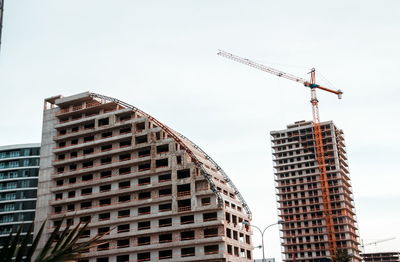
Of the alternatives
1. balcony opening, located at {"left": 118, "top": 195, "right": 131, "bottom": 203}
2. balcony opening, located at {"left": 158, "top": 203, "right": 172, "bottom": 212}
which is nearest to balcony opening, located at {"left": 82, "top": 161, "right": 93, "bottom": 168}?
balcony opening, located at {"left": 118, "top": 195, "right": 131, "bottom": 203}

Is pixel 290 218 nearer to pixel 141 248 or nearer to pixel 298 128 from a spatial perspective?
pixel 298 128

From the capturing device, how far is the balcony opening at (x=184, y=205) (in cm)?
7512

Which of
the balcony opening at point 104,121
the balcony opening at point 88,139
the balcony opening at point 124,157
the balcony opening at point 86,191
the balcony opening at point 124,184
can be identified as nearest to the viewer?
the balcony opening at point 124,184

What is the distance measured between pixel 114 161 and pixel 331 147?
84.9 m

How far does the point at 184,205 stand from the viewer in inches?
2997

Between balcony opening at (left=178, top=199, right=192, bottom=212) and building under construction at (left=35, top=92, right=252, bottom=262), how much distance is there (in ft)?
0.56

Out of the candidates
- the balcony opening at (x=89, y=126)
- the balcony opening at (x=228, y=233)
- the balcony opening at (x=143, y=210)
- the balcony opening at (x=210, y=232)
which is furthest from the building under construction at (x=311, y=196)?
the balcony opening at (x=89, y=126)

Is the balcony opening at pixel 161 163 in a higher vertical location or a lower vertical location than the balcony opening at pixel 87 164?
lower

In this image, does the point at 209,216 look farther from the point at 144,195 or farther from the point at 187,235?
the point at 144,195

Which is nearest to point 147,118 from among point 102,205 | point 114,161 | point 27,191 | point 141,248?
point 114,161

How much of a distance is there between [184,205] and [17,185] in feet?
202

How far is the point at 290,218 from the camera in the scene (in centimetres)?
14225

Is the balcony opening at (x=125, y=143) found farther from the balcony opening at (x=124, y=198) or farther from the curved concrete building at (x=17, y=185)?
the curved concrete building at (x=17, y=185)

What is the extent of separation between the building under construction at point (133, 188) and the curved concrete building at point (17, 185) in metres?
32.4
